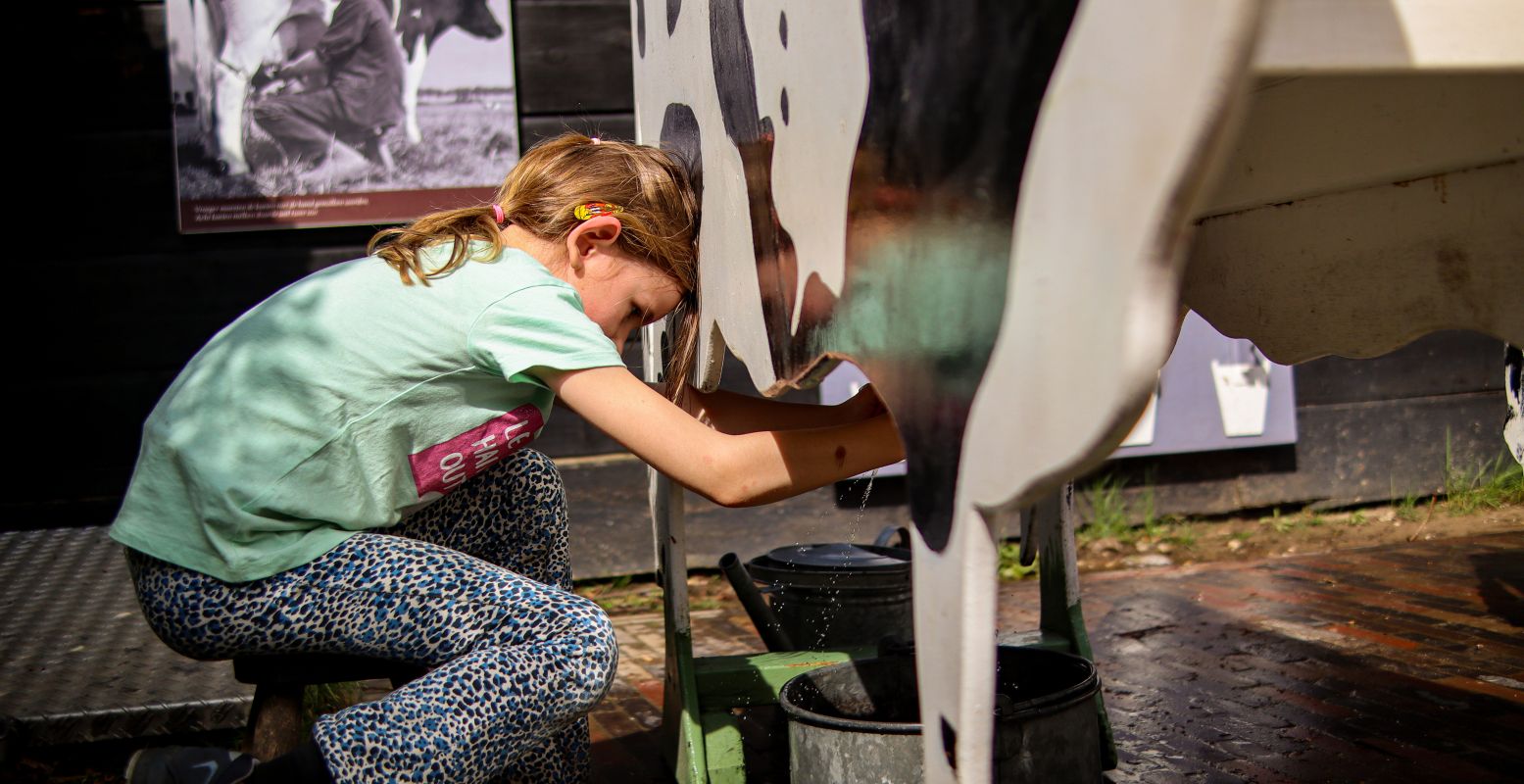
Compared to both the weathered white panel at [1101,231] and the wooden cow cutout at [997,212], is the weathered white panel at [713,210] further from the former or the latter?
the weathered white panel at [1101,231]

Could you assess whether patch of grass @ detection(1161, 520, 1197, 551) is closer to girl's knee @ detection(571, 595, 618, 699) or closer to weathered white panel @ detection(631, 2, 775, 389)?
weathered white panel @ detection(631, 2, 775, 389)

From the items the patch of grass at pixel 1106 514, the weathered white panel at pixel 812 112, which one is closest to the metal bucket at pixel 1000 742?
the weathered white panel at pixel 812 112

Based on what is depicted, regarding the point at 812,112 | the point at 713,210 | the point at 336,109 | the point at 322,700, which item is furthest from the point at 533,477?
the point at 336,109

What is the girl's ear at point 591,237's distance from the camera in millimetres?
1797

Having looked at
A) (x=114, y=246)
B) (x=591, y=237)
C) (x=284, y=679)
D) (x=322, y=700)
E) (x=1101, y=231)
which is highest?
(x=114, y=246)

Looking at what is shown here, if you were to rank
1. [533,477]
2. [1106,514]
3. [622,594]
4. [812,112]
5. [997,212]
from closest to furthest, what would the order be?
1. [997,212]
2. [812,112]
3. [533,477]
4. [622,594]
5. [1106,514]

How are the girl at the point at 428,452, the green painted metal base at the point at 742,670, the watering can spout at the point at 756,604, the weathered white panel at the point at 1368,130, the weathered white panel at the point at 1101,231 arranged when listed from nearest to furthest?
the weathered white panel at the point at 1101,231 → the weathered white panel at the point at 1368,130 → the girl at the point at 428,452 → the green painted metal base at the point at 742,670 → the watering can spout at the point at 756,604

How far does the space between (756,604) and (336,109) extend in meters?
2.27

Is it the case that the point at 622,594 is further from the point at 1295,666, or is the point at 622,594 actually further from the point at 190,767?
the point at 190,767

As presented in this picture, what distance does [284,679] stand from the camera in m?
1.65

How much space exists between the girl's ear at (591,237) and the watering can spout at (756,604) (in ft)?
2.59

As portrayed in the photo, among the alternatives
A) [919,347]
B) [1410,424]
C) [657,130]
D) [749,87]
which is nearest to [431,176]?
[657,130]

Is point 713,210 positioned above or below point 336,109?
below

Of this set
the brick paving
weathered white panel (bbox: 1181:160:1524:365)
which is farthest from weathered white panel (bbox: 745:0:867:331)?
the brick paving
